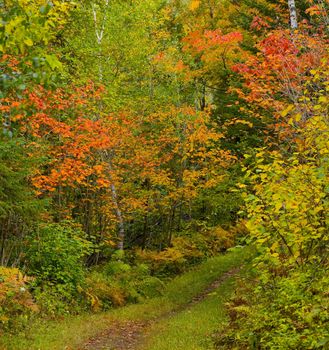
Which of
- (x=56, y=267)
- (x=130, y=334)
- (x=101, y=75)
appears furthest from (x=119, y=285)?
(x=101, y=75)

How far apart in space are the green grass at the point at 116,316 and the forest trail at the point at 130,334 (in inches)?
8.2

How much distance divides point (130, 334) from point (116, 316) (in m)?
1.56

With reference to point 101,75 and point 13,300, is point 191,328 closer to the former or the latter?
point 13,300

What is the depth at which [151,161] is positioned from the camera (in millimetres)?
18500

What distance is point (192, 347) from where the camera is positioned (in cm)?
921

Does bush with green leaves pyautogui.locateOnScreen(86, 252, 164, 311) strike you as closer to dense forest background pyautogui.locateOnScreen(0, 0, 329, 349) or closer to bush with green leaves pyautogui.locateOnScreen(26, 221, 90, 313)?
dense forest background pyautogui.locateOnScreen(0, 0, 329, 349)

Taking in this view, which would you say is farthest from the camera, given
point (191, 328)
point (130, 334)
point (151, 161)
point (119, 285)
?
point (151, 161)

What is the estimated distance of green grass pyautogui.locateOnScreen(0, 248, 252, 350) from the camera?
10039mm

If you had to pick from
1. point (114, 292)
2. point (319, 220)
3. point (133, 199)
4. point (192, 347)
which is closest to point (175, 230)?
point (133, 199)

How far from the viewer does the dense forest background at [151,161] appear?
26.7 ft

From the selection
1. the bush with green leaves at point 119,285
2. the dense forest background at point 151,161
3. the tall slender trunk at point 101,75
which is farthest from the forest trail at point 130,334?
the tall slender trunk at point 101,75

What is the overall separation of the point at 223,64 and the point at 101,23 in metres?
7.00

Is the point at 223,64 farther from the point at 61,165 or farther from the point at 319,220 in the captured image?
the point at 319,220

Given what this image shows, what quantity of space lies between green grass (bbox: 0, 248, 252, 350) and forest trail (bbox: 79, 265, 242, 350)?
0.21 m
